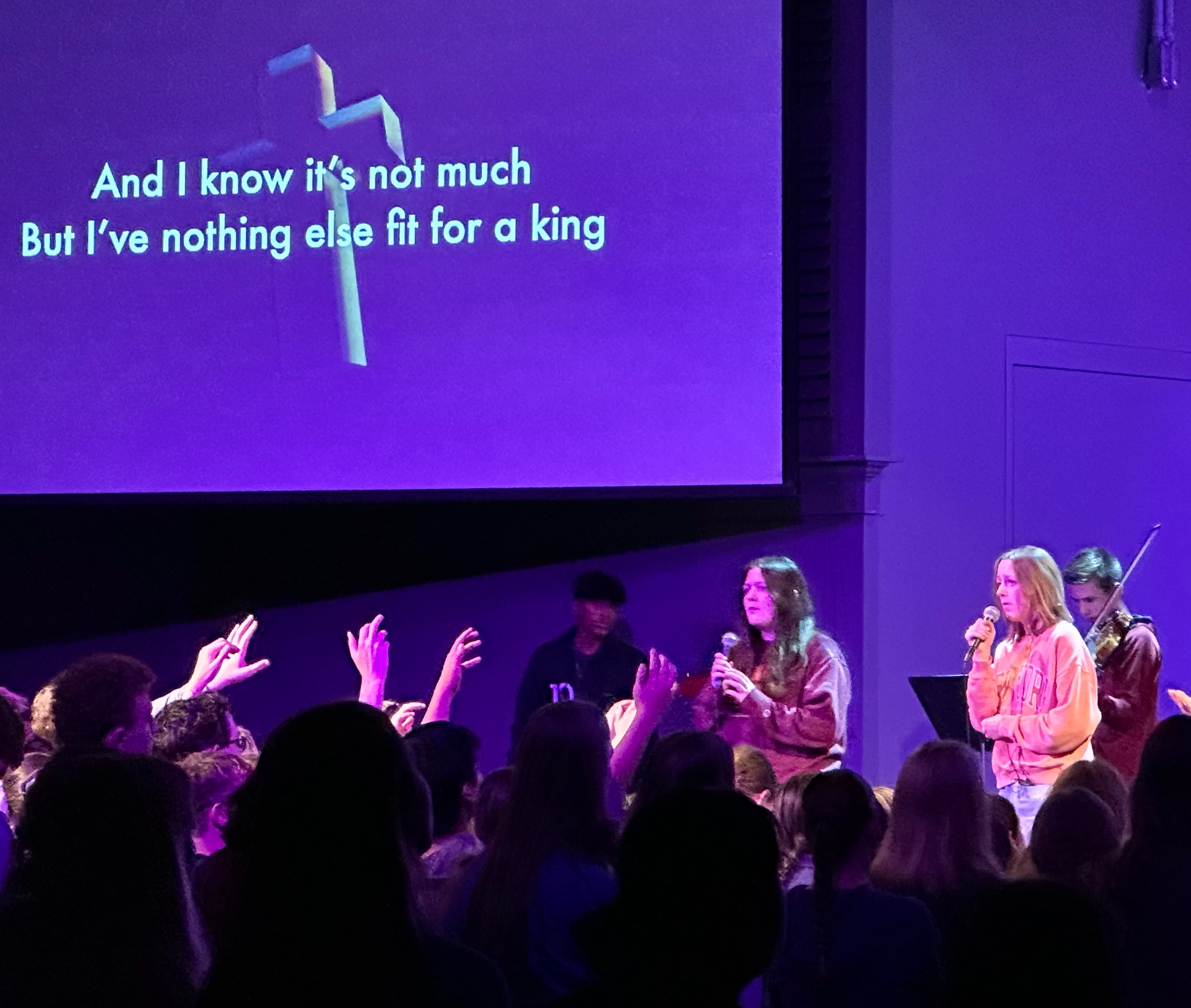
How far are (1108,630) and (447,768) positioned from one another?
2.75 m

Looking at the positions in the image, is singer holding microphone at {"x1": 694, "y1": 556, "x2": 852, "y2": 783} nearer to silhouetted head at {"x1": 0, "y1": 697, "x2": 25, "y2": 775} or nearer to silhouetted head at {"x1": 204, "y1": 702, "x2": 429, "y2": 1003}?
silhouetted head at {"x1": 0, "y1": 697, "x2": 25, "y2": 775}

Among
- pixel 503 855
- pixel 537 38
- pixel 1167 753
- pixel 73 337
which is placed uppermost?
pixel 537 38

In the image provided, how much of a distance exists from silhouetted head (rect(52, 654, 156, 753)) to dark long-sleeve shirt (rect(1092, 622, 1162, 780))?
301 centimetres

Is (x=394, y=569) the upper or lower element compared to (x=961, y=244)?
lower

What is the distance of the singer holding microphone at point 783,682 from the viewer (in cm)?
439

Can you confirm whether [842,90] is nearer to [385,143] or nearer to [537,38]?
[537,38]

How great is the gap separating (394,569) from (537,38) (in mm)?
2197

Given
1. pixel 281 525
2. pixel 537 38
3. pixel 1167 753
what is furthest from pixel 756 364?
pixel 1167 753

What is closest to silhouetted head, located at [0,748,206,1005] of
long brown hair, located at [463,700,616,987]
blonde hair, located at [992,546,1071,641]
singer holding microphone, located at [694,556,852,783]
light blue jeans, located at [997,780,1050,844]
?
long brown hair, located at [463,700,616,987]

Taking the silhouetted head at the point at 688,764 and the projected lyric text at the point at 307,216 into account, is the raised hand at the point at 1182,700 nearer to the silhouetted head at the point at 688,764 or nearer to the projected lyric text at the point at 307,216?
the silhouetted head at the point at 688,764

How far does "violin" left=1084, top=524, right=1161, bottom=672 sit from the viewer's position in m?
Answer: 4.93

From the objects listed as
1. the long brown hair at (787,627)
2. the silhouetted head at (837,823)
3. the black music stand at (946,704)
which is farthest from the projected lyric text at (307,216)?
the silhouetted head at (837,823)

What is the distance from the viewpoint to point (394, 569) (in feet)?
20.8

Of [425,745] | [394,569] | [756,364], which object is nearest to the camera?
[425,745]
